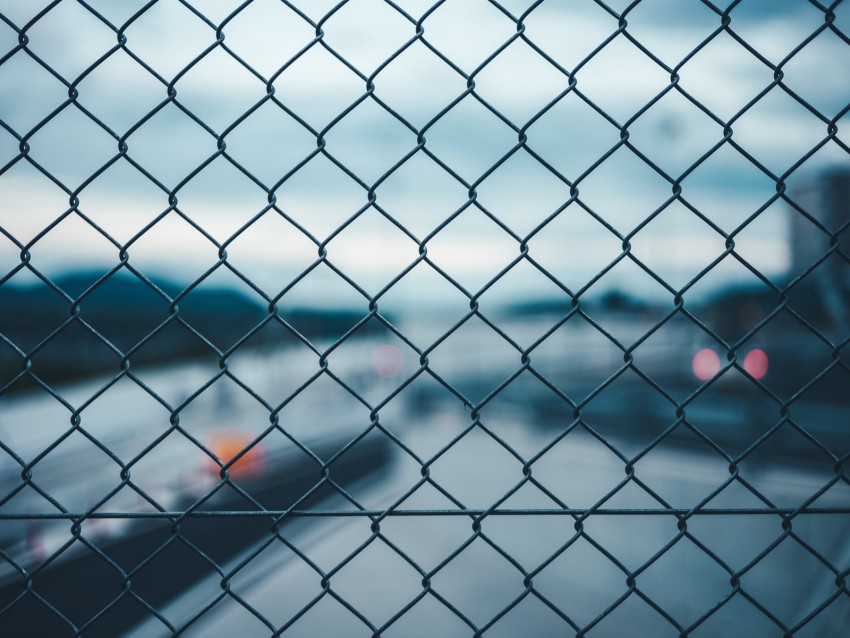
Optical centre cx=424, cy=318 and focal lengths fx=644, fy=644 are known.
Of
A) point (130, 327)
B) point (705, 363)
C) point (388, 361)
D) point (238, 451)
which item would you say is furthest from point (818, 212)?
point (388, 361)

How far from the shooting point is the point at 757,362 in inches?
377

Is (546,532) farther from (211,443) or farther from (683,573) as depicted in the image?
(211,443)

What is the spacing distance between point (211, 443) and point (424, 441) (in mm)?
4914

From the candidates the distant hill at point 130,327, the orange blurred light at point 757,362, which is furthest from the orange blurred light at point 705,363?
the distant hill at point 130,327

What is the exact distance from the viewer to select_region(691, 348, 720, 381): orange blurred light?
1005 centimetres

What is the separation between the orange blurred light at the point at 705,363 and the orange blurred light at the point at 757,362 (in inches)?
20.8

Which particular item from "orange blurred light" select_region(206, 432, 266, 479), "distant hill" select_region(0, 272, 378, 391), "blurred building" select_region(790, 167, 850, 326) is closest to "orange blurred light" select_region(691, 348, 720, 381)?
"distant hill" select_region(0, 272, 378, 391)

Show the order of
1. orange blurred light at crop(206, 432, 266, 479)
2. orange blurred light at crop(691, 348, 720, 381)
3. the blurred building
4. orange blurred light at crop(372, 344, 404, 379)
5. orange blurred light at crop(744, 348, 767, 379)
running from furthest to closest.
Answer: orange blurred light at crop(372, 344, 404, 379)
orange blurred light at crop(691, 348, 720, 381)
orange blurred light at crop(744, 348, 767, 379)
orange blurred light at crop(206, 432, 266, 479)
the blurred building

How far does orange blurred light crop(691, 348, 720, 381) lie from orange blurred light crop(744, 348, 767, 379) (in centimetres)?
53

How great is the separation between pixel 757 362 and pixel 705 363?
83 centimetres

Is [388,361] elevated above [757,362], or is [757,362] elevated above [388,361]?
[757,362]

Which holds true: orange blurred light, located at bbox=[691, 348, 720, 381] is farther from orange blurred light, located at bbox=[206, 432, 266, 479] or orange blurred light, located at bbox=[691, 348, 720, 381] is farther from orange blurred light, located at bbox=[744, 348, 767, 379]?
orange blurred light, located at bbox=[206, 432, 266, 479]

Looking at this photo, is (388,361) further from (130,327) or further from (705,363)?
(705,363)

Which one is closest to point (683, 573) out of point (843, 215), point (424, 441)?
point (843, 215)
